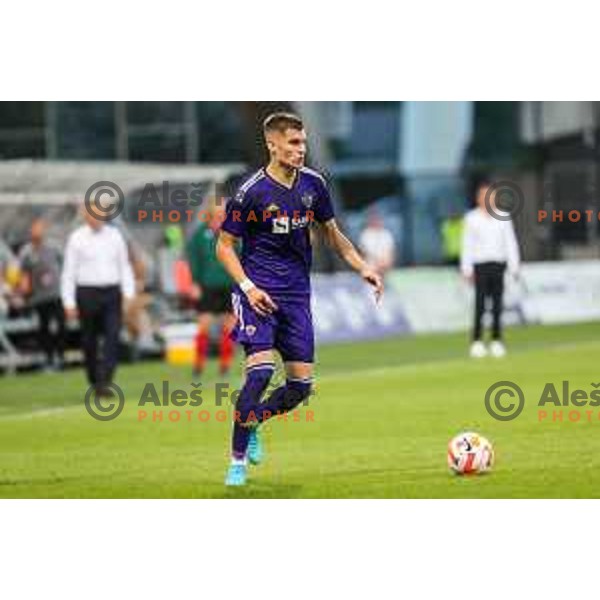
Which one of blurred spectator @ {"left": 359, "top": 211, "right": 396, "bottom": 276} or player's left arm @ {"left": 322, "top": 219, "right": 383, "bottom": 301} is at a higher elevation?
blurred spectator @ {"left": 359, "top": 211, "right": 396, "bottom": 276}

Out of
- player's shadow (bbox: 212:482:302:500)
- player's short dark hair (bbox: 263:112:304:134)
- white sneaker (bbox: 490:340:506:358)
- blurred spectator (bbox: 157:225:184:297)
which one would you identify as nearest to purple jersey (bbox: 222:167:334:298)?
player's short dark hair (bbox: 263:112:304:134)

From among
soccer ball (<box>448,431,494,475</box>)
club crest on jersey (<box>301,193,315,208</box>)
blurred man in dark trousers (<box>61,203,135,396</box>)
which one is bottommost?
soccer ball (<box>448,431,494,475</box>)

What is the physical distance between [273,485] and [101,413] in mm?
5105

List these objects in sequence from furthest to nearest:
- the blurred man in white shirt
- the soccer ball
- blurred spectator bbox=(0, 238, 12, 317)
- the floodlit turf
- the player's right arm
→ blurred spectator bbox=(0, 238, 12, 317) → the blurred man in white shirt → the soccer ball → the floodlit turf → the player's right arm

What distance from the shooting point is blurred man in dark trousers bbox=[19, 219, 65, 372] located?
2267 centimetres

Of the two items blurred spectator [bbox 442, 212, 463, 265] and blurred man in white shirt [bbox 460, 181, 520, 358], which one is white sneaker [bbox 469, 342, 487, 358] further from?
blurred spectator [bbox 442, 212, 463, 265]

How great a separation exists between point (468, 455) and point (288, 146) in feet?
6.73

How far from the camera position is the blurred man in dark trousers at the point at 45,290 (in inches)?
893

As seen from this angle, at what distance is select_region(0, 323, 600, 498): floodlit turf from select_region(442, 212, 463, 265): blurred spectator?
8.14 m

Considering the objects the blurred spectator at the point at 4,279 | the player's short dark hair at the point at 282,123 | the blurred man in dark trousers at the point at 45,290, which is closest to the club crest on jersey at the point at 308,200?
the player's short dark hair at the point at 282,123

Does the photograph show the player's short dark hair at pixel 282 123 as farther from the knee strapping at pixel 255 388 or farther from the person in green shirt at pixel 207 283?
the person in green shirt at pixel 207 283

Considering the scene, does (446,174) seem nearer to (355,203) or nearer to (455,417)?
(355,203)

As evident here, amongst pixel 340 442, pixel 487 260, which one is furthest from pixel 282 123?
pixel 487 260

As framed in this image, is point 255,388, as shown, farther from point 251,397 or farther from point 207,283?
point 207,283
